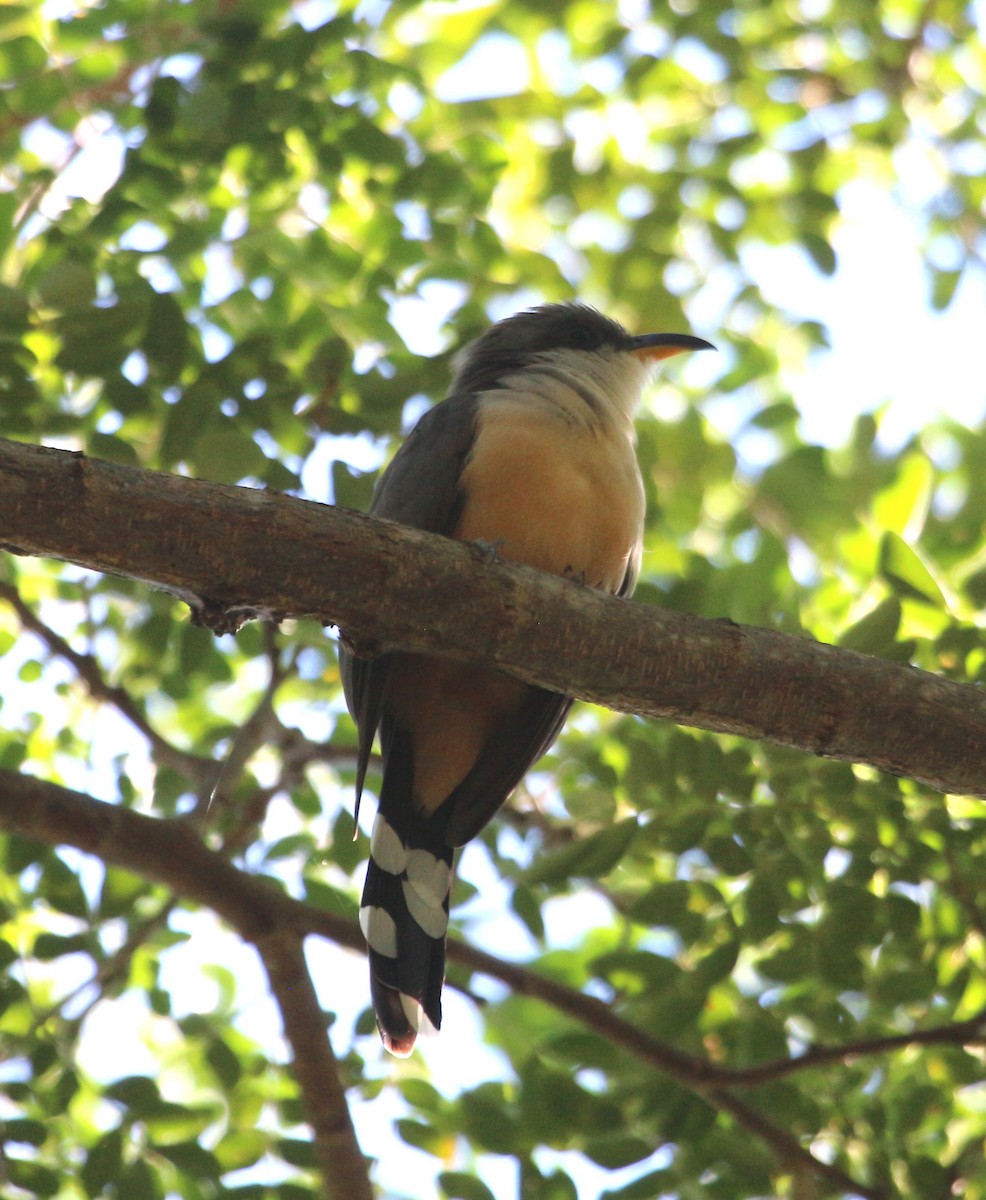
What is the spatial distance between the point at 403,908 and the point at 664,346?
281cm

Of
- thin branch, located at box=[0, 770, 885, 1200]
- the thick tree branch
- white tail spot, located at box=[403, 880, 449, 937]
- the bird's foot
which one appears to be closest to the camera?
the thick tree branch

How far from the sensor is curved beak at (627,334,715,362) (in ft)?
19.1

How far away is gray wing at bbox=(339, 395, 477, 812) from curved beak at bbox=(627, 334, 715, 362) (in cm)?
137

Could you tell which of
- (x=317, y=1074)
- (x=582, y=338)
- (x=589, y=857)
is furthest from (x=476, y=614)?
(x=582, y=338)

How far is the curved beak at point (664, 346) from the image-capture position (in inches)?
229

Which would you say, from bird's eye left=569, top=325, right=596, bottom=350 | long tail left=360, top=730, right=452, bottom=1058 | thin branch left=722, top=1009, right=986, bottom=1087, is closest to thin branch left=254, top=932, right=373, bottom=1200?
long tail left=360, top=730, right=452, bottom=1058

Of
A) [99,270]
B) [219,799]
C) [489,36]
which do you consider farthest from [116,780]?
[489,36]

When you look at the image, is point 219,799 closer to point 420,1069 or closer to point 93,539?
point 420,1069

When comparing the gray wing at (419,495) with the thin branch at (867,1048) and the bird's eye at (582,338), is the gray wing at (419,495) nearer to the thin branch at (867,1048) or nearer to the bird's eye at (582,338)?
the bird's eye at (582,338)

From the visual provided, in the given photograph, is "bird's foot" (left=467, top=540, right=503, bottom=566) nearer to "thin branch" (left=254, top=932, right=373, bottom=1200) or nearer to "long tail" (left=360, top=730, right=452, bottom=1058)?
"long tail" (left=360, top=730, right=452, bottom=1058)

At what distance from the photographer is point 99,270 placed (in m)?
4.66

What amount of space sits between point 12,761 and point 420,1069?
189 cm

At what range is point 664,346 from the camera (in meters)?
5.84

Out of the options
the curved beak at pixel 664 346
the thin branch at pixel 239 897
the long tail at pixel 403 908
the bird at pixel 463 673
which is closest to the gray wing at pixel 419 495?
the bird at pixel 463 673
